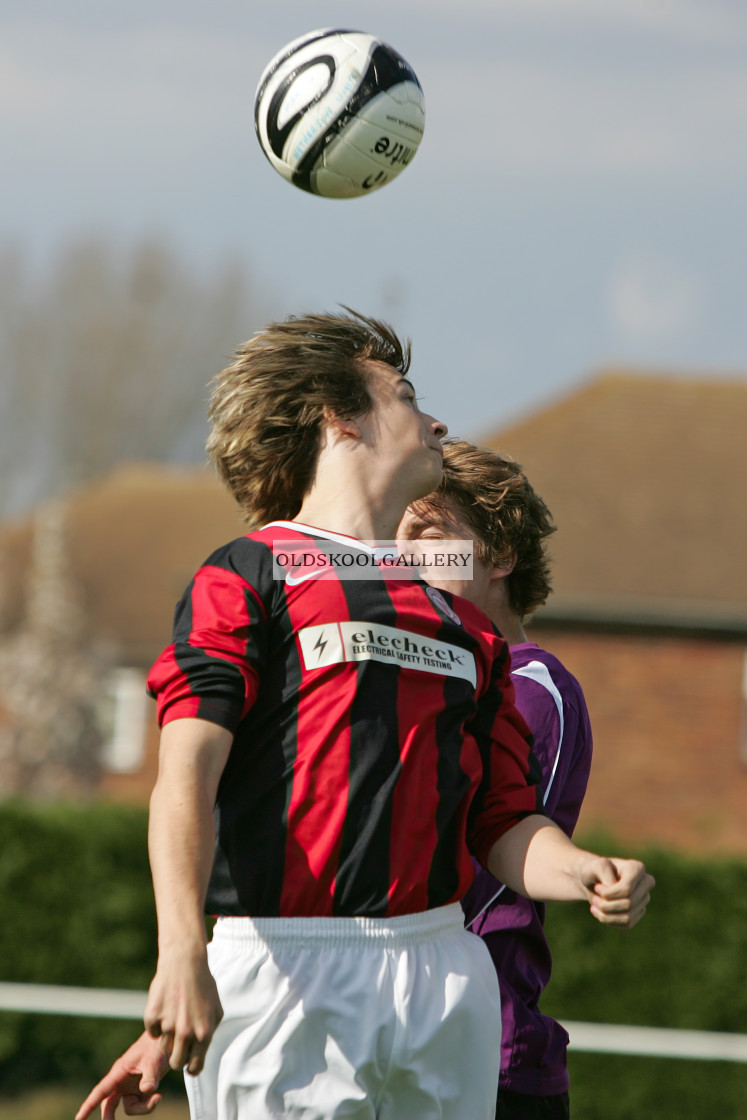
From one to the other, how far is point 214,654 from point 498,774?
65cm

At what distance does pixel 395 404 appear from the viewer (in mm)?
2453

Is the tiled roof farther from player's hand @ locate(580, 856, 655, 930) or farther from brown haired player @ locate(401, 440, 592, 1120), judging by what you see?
player's hand @ locate(580, 856, 655, 930)

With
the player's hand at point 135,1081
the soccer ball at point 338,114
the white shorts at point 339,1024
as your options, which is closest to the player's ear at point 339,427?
the white shorts at point 339,1024

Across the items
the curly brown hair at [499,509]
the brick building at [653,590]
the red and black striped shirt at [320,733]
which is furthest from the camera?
the brick building at [653,590]

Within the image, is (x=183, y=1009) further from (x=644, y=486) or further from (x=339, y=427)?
(x=644, y=486)

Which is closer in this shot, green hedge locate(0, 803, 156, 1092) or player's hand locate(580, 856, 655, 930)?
player's hand locate(580, 856, 655, 930)

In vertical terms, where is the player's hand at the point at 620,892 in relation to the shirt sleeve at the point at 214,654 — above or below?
below

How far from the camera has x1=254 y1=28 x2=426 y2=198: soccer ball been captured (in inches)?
135

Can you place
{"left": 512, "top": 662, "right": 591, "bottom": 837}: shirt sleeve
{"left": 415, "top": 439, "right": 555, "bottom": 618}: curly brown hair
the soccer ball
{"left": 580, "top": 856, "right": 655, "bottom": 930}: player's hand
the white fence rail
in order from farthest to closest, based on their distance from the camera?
the white fence rail, the soccer ball, {"left": 415, "top": 439, "right": 555, "bottom": 618}: curly brown hair, {"left": 512, "top": 662, "right": 591, "bottom": 837}: shirt sleeve, {"left": 580, "top": 856, "right": 655, "bottom": 930}: player's hand

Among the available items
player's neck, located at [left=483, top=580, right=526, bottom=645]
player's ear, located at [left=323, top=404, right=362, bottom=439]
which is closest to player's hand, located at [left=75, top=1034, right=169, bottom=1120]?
player's ear, located at [left=323, top=404, right=362, bottom=439]

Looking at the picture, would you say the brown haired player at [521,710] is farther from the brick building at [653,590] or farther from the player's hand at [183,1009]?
the brick building at [653,590]

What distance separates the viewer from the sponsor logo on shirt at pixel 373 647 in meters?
2.15

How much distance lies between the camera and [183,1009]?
5.95 ft

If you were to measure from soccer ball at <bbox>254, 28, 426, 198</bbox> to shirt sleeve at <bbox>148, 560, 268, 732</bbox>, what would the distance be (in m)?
1.69
